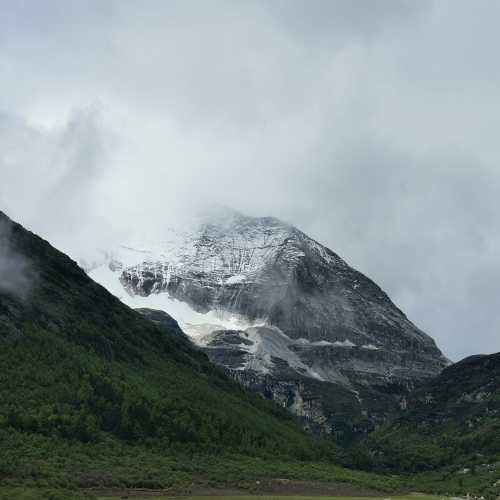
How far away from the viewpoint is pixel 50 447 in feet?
653

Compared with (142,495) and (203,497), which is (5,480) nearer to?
(142,495)

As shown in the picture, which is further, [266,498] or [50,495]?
[266,498]

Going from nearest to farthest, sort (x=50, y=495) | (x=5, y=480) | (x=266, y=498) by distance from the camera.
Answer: (x=50, y=495)
(x=5, y=480)
(x=266, y=498)

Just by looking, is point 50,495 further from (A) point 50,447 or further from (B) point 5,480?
(A) point 50,447

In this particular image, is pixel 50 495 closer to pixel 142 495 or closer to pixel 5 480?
pixel 5 480

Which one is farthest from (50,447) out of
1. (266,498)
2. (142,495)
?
(266,498)

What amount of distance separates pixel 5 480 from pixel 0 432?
30704 millimetres

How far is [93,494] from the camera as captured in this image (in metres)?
170

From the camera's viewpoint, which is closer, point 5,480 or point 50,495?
point 50,495

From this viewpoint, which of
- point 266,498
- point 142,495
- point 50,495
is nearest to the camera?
point 50,495

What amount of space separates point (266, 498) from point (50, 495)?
191 feet

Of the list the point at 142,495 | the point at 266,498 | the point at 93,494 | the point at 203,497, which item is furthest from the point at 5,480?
the point at 266,498

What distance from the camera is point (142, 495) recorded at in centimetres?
17938

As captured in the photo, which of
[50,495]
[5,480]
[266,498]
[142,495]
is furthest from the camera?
[266,498]
